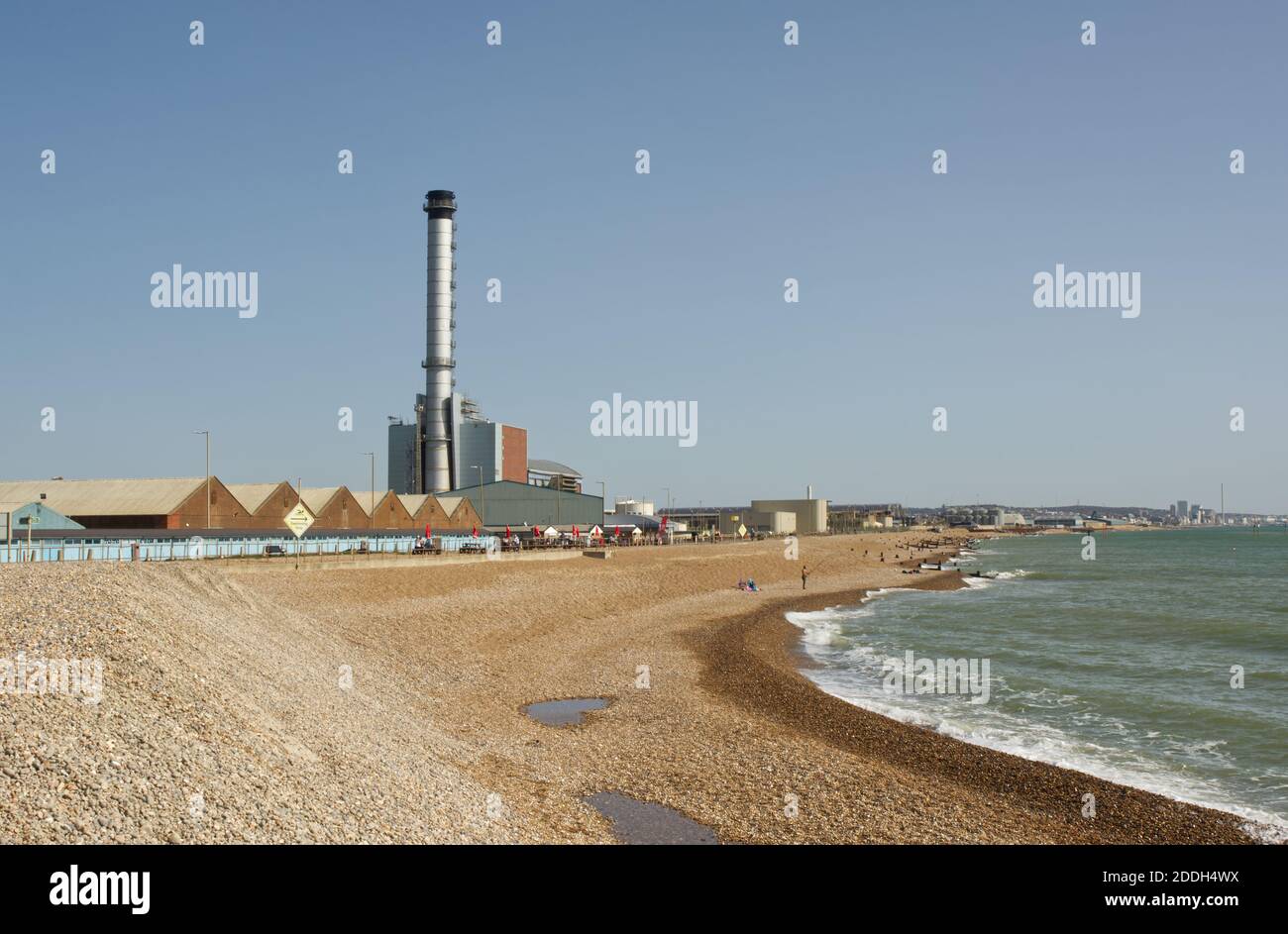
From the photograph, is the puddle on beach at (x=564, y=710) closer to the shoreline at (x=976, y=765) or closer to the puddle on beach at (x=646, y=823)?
the shoreline at (x=976, y=765)

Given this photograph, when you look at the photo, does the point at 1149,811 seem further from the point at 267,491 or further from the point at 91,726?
the point at 267,491

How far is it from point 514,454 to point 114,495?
5390 centimetres

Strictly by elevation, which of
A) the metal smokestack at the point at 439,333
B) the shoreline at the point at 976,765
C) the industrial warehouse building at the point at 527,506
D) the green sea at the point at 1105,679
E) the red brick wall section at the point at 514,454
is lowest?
the green sea at the point at 1105,679

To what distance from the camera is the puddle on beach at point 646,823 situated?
15.1 m

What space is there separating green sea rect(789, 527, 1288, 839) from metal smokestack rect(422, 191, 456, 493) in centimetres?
6260

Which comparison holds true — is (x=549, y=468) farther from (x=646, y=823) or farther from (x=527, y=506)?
(x=646, y=823)

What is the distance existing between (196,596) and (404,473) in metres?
91.7

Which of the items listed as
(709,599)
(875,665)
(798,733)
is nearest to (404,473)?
(709,599)

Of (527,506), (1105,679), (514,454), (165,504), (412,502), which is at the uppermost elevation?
(514,454)

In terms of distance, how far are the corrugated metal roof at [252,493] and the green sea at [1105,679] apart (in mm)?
48318

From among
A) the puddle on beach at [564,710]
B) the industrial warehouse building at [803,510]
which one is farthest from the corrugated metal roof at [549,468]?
the puddle on beach at [564,710]

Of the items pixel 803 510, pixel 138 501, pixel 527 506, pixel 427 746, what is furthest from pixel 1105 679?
pixel 803 510

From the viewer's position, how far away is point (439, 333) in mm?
106312

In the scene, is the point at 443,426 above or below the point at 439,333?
below
